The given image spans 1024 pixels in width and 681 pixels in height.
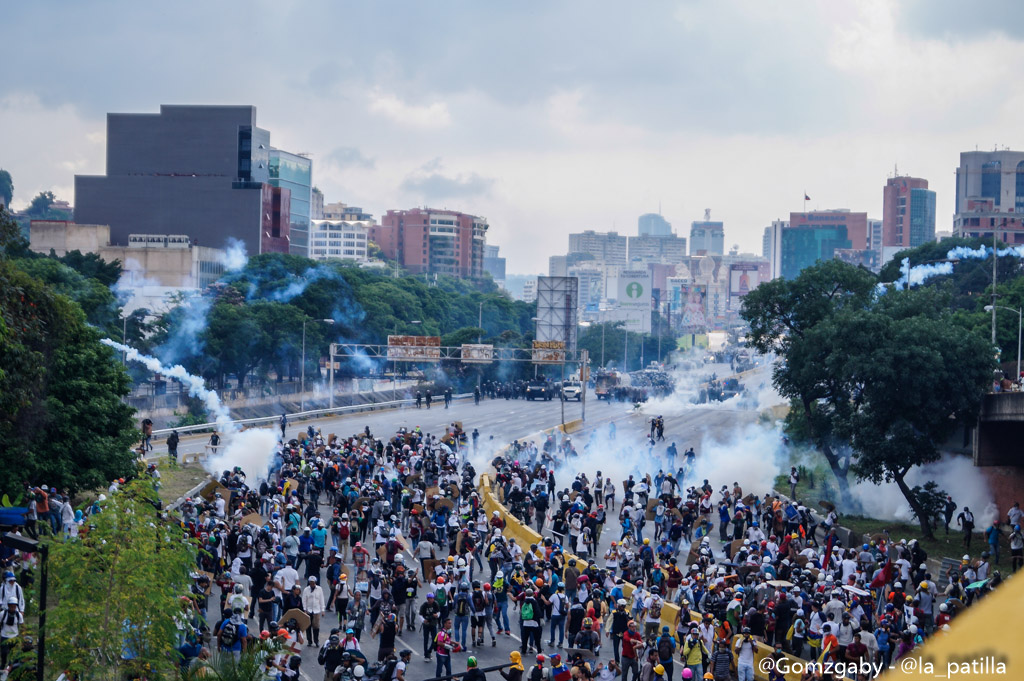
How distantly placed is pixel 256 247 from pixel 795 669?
115549 millimetres

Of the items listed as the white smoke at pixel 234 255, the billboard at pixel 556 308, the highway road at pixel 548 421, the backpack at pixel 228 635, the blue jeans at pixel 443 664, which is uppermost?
the white smoke at pixel 234 255

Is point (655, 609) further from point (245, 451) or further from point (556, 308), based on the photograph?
point (556, 308)

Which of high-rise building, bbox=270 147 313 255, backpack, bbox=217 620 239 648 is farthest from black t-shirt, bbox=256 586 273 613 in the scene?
high-rise building, bbox=270 147 313 255

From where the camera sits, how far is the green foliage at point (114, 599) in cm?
1305

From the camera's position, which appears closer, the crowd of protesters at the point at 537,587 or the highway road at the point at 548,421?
the crowd of protesters at the point at 537,587

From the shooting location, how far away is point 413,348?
69.8 m

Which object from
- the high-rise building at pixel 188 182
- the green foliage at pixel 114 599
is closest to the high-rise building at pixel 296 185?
the high-rise building at pixel 188 182

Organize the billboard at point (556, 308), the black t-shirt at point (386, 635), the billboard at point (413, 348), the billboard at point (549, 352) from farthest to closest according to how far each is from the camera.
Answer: the billboard at point (413, 348)
the billboard at point (549, 352)
the billboard at point (556, 308)
the black t-shirt at point (386, 635)

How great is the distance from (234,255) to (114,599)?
356 feet

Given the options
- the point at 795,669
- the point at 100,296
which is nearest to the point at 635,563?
the point at 795,669

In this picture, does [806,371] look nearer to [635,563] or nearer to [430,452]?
[430,452]

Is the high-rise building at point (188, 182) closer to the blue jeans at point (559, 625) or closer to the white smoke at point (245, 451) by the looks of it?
the white smoke at point (245, 451)

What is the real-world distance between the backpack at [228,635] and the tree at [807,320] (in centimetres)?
2745

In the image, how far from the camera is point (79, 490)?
3067cm
